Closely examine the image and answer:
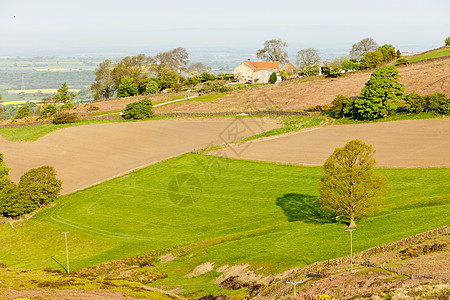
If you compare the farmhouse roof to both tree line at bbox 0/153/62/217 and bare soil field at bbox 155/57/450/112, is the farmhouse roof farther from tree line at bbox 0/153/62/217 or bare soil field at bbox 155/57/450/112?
tree line at bbox 0/153/62/217

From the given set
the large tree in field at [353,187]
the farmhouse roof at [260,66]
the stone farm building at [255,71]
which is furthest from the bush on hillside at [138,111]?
the large tree in field at [353,187]

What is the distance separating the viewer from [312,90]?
135 meters

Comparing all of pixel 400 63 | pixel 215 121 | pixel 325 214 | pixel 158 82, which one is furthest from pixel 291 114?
pixel 158 82

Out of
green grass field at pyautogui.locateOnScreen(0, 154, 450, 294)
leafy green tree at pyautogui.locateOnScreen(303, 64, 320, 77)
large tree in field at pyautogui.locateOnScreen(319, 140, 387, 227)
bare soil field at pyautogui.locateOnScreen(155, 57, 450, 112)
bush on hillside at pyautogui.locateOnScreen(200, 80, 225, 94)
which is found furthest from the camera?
leafy green tree at pyautogui.locateOnScreen(303, 64, 320, 77)

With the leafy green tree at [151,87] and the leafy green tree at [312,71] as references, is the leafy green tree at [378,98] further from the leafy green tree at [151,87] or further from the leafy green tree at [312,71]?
the leafy green tree at [151,87]

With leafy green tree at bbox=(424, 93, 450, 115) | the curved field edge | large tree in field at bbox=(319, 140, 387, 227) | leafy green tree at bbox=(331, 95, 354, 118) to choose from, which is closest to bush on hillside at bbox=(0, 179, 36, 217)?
the curved field edge

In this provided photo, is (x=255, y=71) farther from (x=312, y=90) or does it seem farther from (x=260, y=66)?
(x=312, y=90)

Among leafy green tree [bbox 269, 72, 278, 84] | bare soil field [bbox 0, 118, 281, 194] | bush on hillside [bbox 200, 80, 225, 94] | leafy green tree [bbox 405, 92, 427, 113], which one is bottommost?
bare soil field [bbox 0, 118, 281, 194]

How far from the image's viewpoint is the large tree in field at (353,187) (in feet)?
153

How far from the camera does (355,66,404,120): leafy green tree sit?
9575cm

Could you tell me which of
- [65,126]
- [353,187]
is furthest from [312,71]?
[353,187]

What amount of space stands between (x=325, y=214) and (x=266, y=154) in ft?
95.3

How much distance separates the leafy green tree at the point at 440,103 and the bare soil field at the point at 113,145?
32.8 m

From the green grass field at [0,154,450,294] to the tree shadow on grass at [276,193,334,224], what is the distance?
0.13 metres
